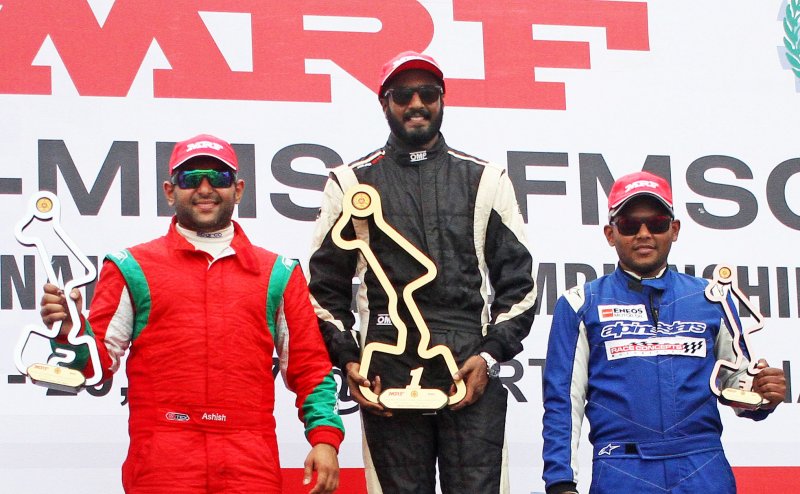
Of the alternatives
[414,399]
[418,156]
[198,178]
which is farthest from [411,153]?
[414,399]

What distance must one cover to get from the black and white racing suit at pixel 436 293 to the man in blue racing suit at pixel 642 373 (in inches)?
6.2

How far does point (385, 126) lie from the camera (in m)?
4.47

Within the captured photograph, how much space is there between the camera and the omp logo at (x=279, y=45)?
14.3 ft

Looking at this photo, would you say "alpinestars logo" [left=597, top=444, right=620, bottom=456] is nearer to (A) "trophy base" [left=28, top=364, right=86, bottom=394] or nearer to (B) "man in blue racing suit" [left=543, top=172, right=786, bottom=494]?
(B) "man in blue racing suit" [left=543, top=172, right=786, bottom=494]

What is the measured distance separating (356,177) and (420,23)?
3.65 feet

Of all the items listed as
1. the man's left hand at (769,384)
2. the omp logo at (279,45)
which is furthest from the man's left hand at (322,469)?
the omp logo at (279,45)

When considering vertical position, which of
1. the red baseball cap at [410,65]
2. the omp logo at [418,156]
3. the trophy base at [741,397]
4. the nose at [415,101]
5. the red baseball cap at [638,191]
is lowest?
the trophy base at [741,397]

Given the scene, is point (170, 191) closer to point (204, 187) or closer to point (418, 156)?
point (204, 187)

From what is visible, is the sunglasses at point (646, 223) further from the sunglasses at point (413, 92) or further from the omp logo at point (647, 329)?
the sunglasses at point (413, 92)

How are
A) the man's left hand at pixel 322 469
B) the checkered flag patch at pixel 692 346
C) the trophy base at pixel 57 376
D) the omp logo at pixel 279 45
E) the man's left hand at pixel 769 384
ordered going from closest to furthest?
the trophy base at pixel 57 376 → the man's left hand at pixel 322 469 → the man's left hand at pixel 769 384 → the checkered flag patch at pixel 692 346 → the omp logo at pixel 279 45

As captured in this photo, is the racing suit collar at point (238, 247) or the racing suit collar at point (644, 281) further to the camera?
the racing suit collar at point (644, 281)

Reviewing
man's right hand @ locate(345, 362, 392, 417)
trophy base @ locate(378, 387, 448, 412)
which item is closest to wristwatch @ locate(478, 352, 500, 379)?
trophy base @ locate(378, 387, 448, 412)

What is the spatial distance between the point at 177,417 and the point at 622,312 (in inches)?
48.3

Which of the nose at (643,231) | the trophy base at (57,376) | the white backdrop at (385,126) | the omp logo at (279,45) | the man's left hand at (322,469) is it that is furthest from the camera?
the omp logo at (279,45)
